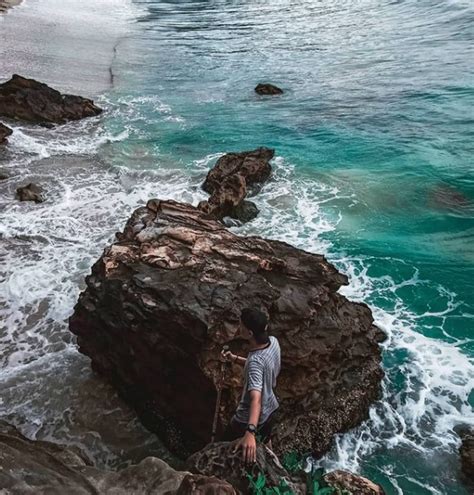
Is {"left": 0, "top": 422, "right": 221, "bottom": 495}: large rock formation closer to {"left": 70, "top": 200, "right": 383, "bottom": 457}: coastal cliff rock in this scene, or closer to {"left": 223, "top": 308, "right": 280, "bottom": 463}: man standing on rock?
{"left": 223, "top": 308, "right": 280, "bottom": 463}: man standing on rock

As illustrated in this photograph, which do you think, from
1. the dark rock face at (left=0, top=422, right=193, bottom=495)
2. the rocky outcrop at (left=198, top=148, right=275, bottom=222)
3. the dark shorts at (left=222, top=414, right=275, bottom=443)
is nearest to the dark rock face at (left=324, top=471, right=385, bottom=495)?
the dark shorts at (left=222, top=414, right=275, bottom=443)

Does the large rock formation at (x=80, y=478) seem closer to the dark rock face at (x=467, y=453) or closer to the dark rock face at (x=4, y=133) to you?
the dark rock face at (x=467, y=453)

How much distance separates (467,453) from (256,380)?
3.81 m

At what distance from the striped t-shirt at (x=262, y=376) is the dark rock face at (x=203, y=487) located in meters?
1.01

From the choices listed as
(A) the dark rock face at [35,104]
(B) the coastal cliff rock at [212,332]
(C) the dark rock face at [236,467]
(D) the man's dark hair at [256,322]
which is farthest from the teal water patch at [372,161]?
(D) the man's dark hair at [256,322]

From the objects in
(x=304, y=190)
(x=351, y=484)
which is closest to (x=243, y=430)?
(x=351, y=484)

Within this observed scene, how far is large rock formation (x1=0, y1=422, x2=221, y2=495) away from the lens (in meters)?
4.17

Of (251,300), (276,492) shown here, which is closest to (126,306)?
(251,300)

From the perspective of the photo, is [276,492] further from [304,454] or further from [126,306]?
[126,306]

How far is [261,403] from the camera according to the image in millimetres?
4988

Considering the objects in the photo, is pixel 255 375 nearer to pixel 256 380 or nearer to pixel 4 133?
→ pixel 256 380

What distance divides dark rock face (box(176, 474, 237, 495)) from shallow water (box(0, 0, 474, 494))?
9.85 feet

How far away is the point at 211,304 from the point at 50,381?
10.5 ft

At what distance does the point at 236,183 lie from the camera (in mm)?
13711
